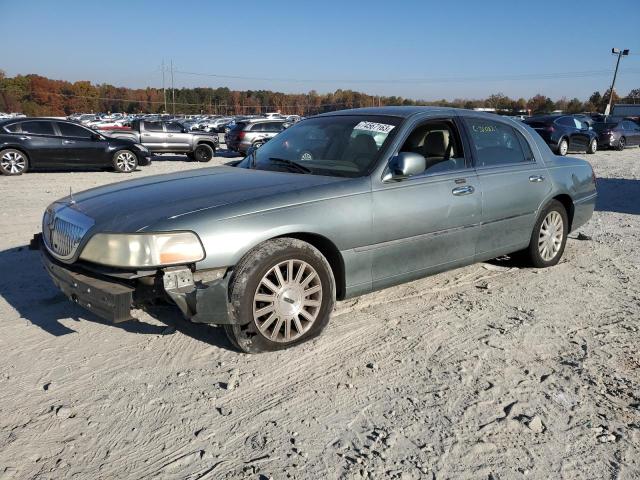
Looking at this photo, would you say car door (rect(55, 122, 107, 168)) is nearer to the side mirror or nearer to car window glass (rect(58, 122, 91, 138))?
car window glass (rect(58, 122, 91, 138))

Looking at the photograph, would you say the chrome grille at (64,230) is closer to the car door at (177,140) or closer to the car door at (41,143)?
the car door at (41,143)

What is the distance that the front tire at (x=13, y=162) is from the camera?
13203 millimetres

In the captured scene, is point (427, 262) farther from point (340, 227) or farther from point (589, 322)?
point (589, 322)

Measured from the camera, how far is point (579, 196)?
5660mm

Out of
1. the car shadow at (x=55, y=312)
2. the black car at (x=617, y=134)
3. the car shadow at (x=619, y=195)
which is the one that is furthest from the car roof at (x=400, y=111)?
the black car at (x=617, y=134)

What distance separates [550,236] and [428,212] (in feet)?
6.59

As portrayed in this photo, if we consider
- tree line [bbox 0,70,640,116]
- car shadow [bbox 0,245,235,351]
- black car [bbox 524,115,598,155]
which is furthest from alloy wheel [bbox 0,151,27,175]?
tree line [bbox 0,70,640,116]

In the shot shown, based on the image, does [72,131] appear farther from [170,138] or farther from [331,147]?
[331,147]

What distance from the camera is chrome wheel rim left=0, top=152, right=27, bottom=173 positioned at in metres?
13.2

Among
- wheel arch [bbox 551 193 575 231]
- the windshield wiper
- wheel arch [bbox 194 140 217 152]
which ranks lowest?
wheel arch [bbox 551 193 575 231]

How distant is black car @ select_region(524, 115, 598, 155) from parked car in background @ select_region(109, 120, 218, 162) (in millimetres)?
11879

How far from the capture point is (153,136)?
18281 millimetres

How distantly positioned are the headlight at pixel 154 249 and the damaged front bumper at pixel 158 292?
7 centimetres

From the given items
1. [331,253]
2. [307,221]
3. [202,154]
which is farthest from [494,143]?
[202,154]
